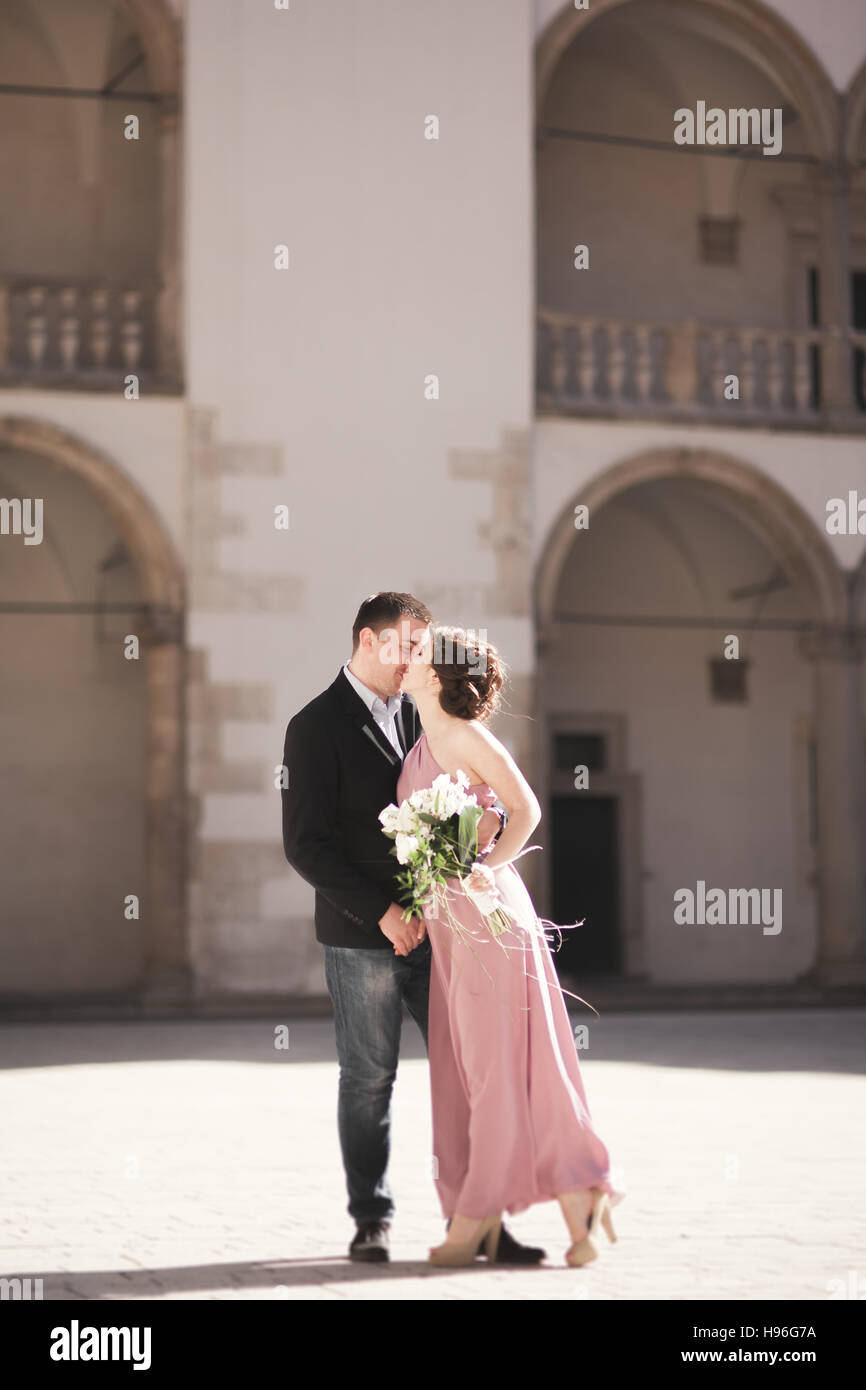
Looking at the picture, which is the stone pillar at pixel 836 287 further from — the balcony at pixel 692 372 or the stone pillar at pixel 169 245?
the stone pillar at pixel 169 245

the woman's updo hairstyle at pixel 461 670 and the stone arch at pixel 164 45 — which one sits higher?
the stone arch at pixel 164 45

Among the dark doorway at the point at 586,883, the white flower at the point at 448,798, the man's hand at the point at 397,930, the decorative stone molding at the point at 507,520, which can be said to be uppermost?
the decorative stone molding at the point at 507,520

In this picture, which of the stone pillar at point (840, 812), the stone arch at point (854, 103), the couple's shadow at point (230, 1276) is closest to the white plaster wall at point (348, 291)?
the stone arch at point (854, 103)

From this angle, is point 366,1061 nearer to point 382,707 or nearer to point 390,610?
point 382,707

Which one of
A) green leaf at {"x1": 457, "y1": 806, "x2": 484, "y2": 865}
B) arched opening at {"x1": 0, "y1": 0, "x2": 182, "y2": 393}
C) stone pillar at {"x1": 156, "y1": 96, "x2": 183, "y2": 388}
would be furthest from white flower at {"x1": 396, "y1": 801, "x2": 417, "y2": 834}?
arched opening at {"x1": 0, "y1": 0, "x2": 182, "y2": 393}

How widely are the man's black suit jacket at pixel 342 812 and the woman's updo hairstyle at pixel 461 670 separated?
0.91 ft

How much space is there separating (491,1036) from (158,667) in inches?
405

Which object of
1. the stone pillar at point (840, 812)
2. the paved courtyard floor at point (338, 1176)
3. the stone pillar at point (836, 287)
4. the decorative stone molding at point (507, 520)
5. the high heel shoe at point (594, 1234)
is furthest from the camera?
the stone pillar at point (836, 287)

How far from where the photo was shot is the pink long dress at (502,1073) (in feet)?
16.4

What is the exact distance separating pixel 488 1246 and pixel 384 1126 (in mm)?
465

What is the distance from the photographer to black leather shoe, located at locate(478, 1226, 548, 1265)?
4.96m

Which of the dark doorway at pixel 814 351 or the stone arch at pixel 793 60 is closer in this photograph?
the stone arch at pixel 793 60

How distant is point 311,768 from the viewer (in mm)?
5270
